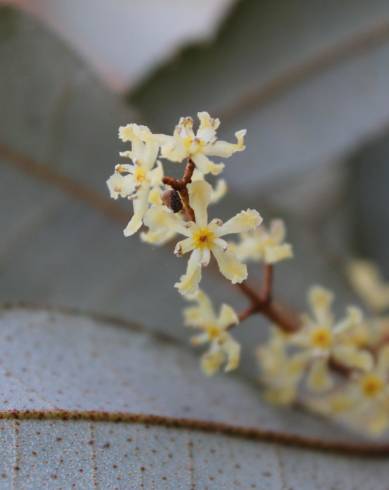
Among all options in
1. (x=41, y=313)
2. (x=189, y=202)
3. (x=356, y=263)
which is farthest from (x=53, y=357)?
(x=356, y=263)

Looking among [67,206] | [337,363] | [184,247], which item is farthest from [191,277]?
[67,206]

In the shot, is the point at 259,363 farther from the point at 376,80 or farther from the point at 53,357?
the point at 376,80

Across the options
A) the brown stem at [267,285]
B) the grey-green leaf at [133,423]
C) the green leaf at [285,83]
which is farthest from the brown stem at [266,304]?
the green leaf at [285,83]

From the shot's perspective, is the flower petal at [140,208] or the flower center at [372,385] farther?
the flower center at [372,385]

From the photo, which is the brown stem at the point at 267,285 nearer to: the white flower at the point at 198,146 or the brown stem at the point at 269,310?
the brown stem at the point at 269,310

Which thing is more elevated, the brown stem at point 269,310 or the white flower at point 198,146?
the white flower at point 198,146

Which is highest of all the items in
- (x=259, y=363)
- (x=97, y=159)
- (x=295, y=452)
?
(x=97, y=159)

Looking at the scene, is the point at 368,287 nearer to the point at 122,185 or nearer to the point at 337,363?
the point at 337,363
